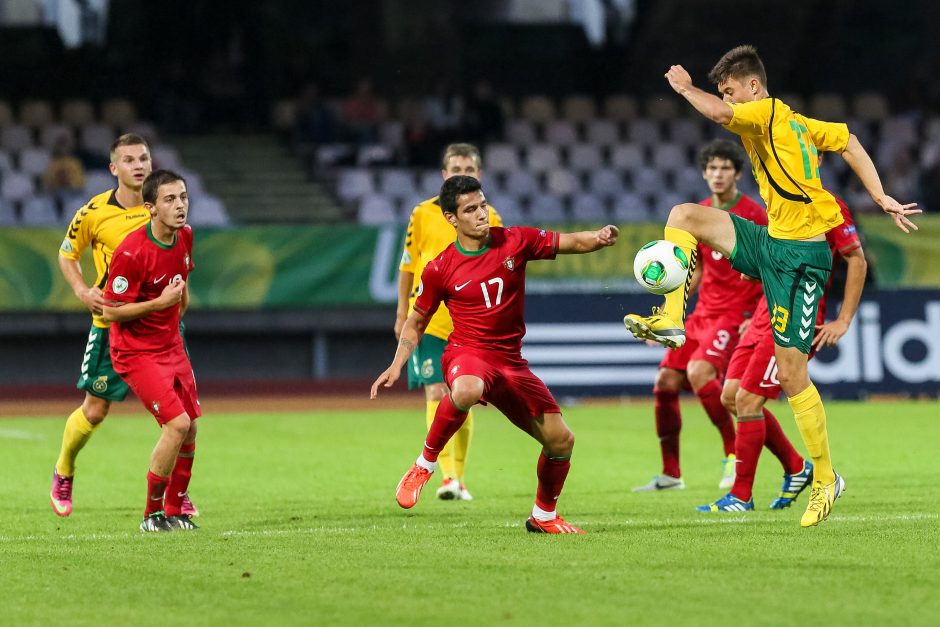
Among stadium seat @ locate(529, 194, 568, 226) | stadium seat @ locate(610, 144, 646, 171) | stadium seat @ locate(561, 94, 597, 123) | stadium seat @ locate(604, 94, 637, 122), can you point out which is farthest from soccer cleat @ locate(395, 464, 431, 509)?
stadium seat @ locate(604, 94, 637, 122)

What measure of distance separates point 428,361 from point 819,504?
315cm

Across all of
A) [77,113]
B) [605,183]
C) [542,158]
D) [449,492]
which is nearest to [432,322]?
[449,492]

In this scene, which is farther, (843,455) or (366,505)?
(843,455)

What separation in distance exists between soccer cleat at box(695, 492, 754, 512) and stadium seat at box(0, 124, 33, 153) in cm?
1668

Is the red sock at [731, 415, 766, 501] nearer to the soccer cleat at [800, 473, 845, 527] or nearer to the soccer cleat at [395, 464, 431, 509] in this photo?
the soccer cleat at [800, 473, 845, 527]

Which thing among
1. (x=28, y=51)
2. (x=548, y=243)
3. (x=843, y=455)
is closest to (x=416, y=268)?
(x=548, y=243)

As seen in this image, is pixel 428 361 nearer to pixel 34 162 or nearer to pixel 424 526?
pixel 424 526

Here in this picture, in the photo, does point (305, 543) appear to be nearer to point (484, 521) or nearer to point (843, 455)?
point (484, 521)

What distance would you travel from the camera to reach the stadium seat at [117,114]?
23.7m

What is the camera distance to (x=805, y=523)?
24.5ft

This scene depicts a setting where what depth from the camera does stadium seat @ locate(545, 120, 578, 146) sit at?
24.2m

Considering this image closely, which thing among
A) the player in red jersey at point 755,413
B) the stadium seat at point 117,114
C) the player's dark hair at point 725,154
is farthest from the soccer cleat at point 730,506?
the stadium seat at point 117,114

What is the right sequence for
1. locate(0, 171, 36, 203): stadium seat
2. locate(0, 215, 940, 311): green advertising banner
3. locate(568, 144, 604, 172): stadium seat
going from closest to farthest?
locate(0, 215, 940, 311): green advertising banner
locate(0, 171, 36, 203): stadium seat
locate(568, 144, 604, 172): stadium seat

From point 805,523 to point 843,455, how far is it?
15.3 ft
